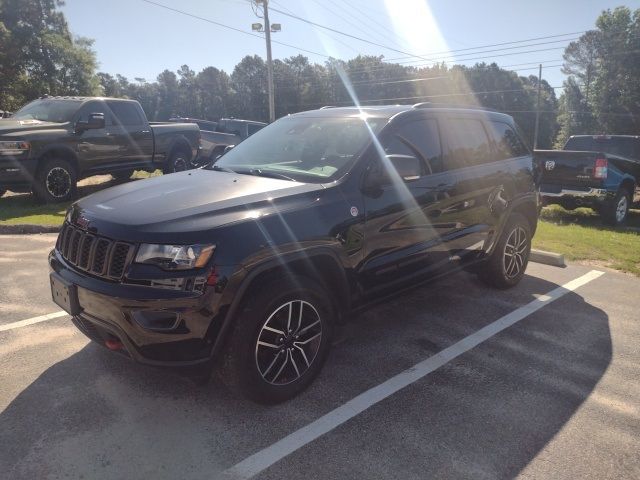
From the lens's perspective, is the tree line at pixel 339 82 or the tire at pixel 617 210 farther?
the tree line at pixel 339 82

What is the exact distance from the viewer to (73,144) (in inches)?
372

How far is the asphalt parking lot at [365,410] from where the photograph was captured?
2.60 meters

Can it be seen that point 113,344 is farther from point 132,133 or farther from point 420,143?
point 132,133

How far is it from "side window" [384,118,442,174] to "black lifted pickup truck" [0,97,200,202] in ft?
23.8

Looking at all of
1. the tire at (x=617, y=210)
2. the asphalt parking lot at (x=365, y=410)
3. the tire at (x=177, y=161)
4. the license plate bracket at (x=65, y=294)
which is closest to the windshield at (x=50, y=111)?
the tire at (x=177, y=161)

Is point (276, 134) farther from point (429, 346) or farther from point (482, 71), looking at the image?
point (482, 71)

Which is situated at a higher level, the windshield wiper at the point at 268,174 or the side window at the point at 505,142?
the side window at the point at 505,142

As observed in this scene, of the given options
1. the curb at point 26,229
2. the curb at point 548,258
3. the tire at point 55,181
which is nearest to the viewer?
the curb at point 548,258

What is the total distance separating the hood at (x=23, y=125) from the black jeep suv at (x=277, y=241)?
6171 millimetres

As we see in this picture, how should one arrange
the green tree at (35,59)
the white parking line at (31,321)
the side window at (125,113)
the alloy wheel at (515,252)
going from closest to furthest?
the white parking line at (31,321), the alloy wheel at (515,252), the side window at (125,113), the green tree at (35,59)

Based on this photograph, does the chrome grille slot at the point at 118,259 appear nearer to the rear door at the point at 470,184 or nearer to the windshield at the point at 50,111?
the rear door at the point at 470,184

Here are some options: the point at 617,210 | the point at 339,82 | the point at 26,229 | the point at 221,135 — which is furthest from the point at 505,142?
the point at 339,82

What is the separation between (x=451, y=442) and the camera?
2.81m

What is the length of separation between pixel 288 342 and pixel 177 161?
1039 cm
